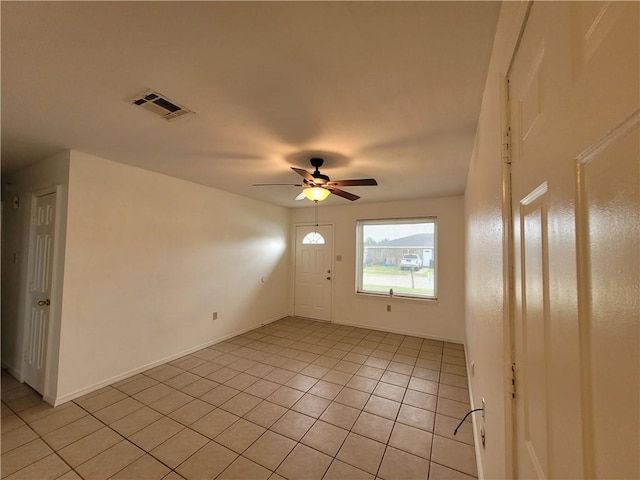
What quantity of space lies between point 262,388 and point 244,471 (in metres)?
1.02

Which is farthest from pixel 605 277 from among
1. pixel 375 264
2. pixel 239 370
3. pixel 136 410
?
pixel 375 264

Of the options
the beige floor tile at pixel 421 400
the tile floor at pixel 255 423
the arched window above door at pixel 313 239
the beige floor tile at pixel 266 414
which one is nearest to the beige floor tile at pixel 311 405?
the tile floor at pixel 255 423

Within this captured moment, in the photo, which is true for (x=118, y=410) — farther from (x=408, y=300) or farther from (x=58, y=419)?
(x=408, y=300)

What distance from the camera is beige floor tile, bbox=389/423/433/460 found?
6.40ft

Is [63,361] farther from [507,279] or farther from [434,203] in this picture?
[434,203]

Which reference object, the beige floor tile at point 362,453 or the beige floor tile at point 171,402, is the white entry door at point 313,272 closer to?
the beige floor tile at point 171,402

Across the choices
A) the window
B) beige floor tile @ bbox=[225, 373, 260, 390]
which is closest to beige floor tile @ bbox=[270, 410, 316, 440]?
beige floor tile @ bbox=[225, 373, 260, 390]

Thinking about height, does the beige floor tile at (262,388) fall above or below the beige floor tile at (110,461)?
above

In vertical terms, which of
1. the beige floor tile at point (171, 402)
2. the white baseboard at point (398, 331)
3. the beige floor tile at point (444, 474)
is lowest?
the beige floor tile at point (444, 474)

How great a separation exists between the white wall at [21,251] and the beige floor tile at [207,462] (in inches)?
68.8

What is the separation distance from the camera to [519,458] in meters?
0.84

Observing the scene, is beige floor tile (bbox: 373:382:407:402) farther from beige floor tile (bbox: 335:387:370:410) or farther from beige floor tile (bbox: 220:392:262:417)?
beige floor tile (bbox: 220:392:262:417)

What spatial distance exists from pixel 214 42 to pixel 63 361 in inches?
124

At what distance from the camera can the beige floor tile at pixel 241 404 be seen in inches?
94.1
